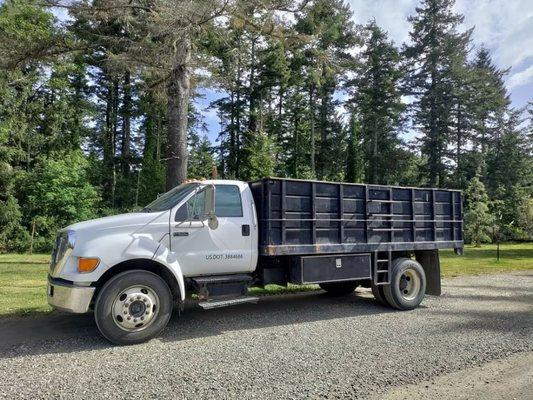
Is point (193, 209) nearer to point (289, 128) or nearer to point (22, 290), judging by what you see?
point (22, 290)

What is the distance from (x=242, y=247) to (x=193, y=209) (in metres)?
0.98

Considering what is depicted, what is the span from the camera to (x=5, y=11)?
29.5 m

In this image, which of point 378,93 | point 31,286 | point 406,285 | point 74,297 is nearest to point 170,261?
point 74,297

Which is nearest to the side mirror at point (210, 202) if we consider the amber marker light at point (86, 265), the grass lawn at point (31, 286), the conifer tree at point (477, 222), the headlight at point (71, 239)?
the amber marker light at point (86, 265)

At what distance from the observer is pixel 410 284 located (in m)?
8.59

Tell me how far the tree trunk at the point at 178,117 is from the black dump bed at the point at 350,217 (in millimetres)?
5879

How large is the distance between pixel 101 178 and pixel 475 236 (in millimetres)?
28743

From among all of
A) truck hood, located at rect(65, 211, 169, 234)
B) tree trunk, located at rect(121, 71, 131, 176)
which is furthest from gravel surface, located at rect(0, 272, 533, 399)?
tree trunk, located at rect(121, 71, 131, 176)

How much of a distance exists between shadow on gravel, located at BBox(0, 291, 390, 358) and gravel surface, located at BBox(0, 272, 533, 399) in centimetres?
2

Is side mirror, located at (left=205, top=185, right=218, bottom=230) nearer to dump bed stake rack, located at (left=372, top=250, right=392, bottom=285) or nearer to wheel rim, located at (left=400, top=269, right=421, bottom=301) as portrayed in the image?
dump bed stake rack, located at (left=372, top=250, right=392, bottom=285)

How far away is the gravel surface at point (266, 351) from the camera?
172 inches

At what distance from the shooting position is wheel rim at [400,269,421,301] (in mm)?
8477

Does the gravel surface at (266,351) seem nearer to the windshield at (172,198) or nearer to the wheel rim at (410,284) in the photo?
the wheel rim at (410,284)

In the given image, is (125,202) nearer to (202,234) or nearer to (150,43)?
(150,43)
